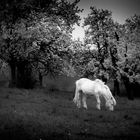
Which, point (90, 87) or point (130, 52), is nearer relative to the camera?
point (90, 87)

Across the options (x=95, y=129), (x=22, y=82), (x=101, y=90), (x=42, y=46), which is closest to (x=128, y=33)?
(x=42, y=46)

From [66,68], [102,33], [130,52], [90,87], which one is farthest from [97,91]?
[102,33]

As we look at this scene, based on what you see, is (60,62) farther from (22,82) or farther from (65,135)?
(65,135)

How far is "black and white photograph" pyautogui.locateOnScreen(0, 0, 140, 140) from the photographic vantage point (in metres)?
10.6

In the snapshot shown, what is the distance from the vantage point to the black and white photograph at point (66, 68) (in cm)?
1058

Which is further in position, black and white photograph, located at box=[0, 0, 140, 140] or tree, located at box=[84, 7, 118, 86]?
tree, located at box=[84, 7, 118, 86]

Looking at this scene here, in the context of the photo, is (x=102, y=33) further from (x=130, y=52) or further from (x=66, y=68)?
(x=66, y=68)

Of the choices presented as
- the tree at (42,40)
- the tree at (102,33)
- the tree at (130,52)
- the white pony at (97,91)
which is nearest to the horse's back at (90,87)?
the white pony at (97,91)

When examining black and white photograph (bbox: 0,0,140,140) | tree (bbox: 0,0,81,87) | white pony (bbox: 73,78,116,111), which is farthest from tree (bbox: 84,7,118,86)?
white pony (bbox: 73,78,116,111)

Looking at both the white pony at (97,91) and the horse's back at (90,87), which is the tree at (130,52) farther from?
the horse's back at (90,87)

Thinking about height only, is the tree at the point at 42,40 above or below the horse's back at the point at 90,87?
above

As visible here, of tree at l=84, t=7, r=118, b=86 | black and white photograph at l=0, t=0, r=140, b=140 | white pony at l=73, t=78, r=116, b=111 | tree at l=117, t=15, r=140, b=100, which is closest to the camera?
black and white photograph at l=0, t=0, r=140, b=140

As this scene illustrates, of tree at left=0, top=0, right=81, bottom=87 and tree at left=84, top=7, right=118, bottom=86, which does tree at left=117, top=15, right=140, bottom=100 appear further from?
tree at left=0, top=0, right=81, bottom=87

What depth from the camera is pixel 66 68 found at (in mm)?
36344
